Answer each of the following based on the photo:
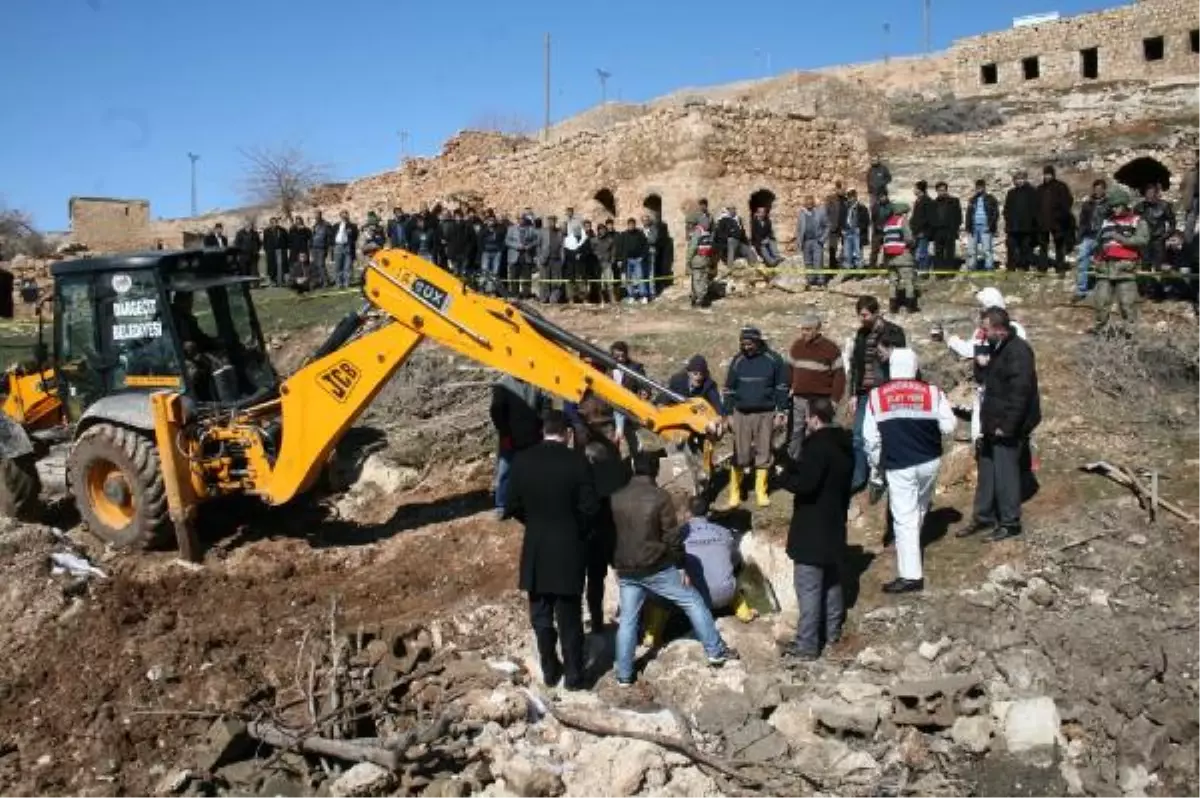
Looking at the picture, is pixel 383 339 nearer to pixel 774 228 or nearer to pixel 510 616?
pixel 510 616

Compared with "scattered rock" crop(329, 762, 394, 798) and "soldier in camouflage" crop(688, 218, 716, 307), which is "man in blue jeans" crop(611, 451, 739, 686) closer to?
"scattered rock" crop(329, 762, 394, 798)

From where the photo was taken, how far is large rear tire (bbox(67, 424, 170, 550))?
921cm

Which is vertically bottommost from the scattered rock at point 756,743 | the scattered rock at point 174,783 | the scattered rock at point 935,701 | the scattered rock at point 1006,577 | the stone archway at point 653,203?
the scattered rock at point 174,783

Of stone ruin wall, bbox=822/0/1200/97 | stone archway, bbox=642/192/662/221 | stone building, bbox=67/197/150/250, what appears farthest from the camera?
stone building, bbox=67/197/150/250

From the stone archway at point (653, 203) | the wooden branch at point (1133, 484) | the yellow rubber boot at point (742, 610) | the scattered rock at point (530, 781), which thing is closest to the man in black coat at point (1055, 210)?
the wooden branch at point (1133, 484)

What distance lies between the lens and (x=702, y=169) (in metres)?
20.9

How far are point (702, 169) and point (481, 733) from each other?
1623cm

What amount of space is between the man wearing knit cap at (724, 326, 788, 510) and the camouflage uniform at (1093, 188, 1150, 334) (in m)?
4.93

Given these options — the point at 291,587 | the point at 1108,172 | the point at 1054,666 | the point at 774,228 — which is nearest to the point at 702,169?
the point at 774,228

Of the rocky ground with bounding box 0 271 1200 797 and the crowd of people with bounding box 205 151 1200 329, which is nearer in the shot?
the rocky ground with bounding box 0 271 1200 797

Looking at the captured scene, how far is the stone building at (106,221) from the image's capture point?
36438mm

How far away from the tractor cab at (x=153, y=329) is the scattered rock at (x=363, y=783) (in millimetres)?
4463

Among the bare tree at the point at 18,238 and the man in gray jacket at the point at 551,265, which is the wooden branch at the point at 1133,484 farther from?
the bare tree at the point at 18,238

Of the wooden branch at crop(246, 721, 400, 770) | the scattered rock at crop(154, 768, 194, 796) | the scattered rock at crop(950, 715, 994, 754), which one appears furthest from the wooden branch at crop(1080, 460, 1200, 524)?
the scattered rock at crop(154, 768, 194, 796)
